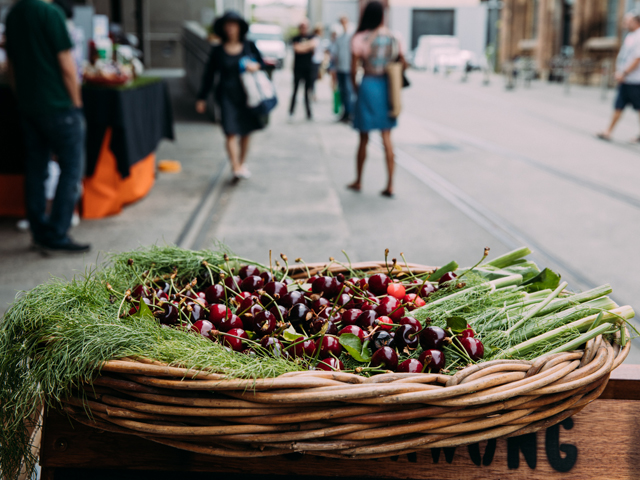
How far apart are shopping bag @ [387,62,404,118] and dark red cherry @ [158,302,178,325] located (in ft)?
17.5

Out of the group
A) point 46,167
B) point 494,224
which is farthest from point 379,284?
point 494,224

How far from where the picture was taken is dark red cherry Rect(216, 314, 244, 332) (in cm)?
143

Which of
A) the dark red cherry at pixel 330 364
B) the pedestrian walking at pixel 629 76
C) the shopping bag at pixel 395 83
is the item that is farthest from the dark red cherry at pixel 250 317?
the pedestrian walking at pixel 629 76

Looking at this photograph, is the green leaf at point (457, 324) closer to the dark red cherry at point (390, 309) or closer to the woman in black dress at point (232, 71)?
the dark red cherry at point (390, 309)

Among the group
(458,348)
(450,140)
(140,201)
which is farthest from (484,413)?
(450,140)

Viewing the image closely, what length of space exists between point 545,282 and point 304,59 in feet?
41.8

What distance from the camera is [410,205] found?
6.58 m

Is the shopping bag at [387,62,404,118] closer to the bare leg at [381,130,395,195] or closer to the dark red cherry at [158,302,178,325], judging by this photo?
the bare leg at [381,130,395,195]

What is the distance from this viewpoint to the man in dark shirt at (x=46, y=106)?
15.0ft

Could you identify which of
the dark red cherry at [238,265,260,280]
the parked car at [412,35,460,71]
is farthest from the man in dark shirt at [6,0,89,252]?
the parked car at [412,35,460,71]

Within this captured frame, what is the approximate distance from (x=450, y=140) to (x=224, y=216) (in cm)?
595

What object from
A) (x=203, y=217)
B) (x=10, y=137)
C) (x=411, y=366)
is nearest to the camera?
(x=411, y=366)

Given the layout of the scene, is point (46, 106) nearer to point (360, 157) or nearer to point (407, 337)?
point (360, 157)

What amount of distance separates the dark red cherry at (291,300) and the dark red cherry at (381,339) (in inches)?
9.3
